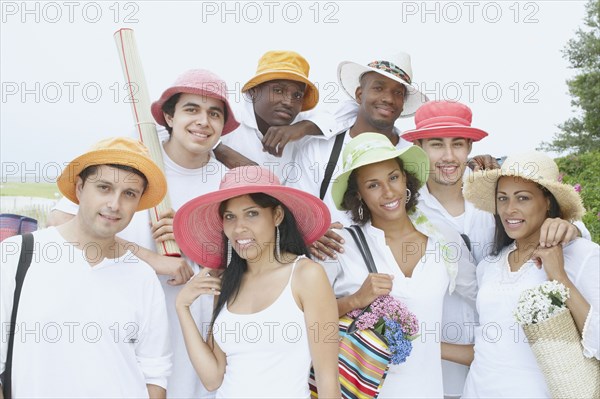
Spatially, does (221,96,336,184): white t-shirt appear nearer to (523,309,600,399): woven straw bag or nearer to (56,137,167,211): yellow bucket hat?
(56,137,167,211): yellow bucket hat

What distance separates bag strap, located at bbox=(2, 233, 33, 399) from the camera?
2.94 m

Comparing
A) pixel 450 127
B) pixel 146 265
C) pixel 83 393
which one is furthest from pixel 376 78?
pixel 83 393

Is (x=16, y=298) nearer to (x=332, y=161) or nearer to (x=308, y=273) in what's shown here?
(x=308, y=273)

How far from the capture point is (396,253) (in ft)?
12.0

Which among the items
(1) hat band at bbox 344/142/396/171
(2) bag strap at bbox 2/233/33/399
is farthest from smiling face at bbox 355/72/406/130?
(2) bag strap at bbox 2/233/33/399

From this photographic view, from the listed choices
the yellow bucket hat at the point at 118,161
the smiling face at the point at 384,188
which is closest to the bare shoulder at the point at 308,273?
the smiling face at the point at 384,188

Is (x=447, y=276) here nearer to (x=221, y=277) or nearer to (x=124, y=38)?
(x=221, y=277)

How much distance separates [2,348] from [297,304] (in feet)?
4.73

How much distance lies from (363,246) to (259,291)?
2.48ft

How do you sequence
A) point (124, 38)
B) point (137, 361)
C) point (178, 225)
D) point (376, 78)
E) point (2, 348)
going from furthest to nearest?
1. point (376, 78)
2. point (124, 38)
3. point (178, 225)
4. point (137, 361)
5. point (2, 348)

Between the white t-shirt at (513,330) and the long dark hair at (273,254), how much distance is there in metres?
1.13

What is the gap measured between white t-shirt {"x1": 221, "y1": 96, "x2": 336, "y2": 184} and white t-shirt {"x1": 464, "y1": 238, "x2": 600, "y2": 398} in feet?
6.05

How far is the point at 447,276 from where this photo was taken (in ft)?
12.0

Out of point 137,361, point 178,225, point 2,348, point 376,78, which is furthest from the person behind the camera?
point 376,78
